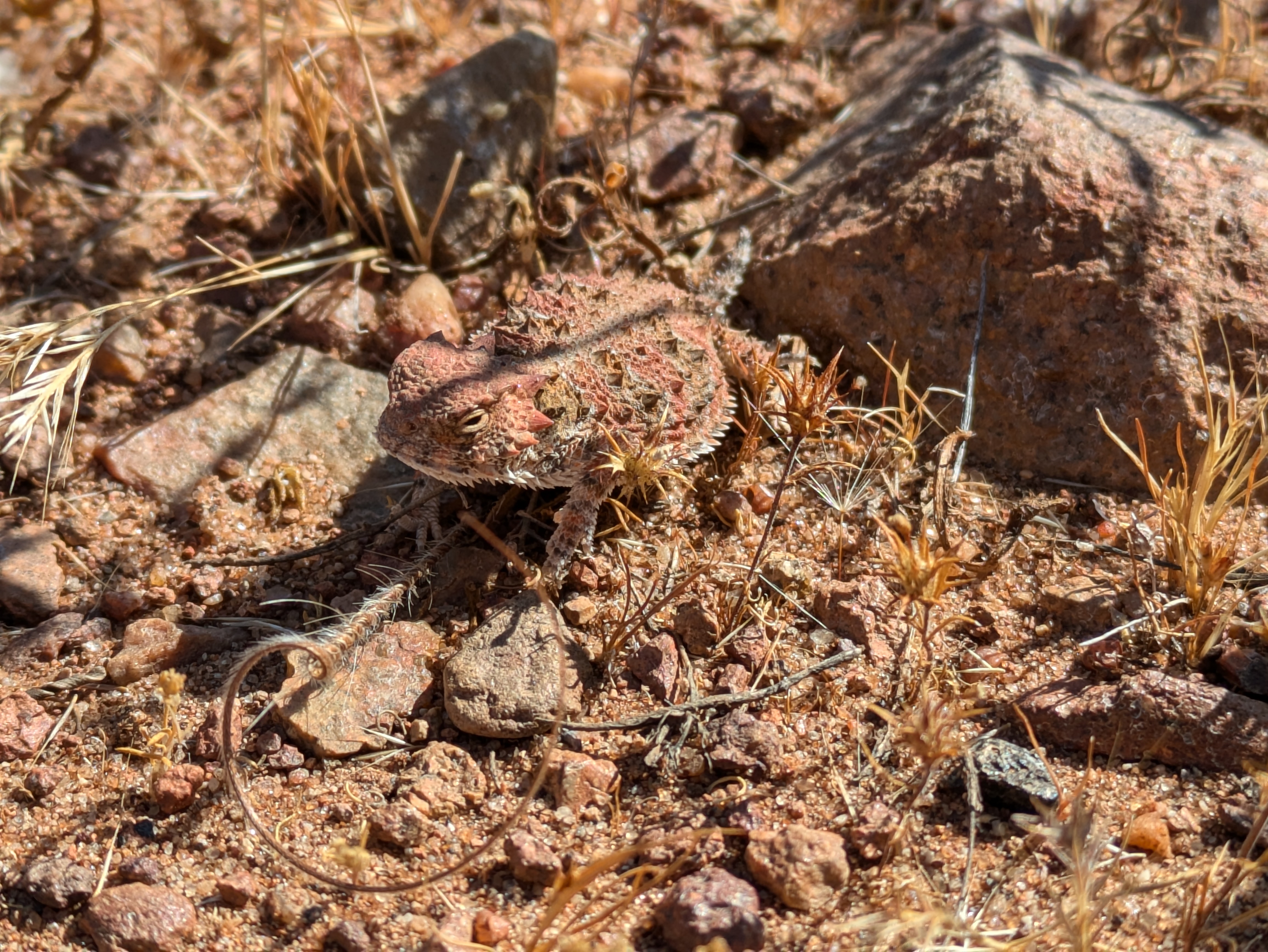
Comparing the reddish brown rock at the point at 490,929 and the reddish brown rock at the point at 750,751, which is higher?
the reddish brown rock at the point at 750,751

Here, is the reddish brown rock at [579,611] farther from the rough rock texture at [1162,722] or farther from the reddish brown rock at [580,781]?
the rough rock texture at [1162,722]

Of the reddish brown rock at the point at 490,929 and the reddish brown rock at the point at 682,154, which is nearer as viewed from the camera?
the reddish brown rock at the point at 490,929

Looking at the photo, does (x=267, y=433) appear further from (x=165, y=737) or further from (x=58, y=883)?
(x=58, y=883)

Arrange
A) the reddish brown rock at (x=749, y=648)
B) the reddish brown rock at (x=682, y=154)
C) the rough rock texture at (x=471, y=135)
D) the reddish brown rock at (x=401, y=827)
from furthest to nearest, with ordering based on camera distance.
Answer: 1. the reddish brown rock at (x=682, y=154)
2. the rough rock texture at (x=471, y=135)
3. the reddish brown rock at (x=749, y=648)
4. the reddish brown rock at (x=401, y=827)

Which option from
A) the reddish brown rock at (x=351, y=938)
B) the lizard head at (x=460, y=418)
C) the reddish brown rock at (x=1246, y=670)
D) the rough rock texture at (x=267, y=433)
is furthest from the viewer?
the rough rock texture at (x=267, y=433)

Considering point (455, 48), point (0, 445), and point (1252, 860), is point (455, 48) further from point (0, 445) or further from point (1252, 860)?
point (1252, 860)

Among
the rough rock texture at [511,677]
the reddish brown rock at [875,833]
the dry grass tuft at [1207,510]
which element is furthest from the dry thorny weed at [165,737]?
the dry grass tuft at [1207,510]
